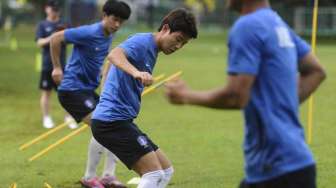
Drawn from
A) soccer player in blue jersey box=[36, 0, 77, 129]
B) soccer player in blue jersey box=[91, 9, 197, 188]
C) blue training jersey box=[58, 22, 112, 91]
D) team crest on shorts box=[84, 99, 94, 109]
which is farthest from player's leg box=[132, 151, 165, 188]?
soccer player in blue jersey box=[36, 0, 77, 129]

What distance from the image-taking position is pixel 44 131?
13.1 meters

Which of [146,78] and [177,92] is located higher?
[177,92]

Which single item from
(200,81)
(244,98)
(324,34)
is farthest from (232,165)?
(324,34)

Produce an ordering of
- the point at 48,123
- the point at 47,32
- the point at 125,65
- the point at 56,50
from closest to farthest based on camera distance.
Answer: the point at 125,65 → the point at 56,50 → the point at 48,123 → the point at 47,32

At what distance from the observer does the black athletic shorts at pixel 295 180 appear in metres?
→ 4.32

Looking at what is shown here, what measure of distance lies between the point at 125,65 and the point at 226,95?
6.65 feet

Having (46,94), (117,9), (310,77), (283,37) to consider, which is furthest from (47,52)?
(283,37)

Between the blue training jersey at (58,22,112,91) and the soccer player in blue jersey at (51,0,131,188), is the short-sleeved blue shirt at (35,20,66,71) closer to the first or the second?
the soccer player in blue jersey at (51,0,131,188)

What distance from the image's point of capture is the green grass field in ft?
29.6

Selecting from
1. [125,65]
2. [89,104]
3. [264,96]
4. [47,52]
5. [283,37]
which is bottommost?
[47,52]

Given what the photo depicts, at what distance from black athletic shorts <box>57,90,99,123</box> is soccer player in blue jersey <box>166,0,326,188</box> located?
4665mm

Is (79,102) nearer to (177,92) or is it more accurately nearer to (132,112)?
(132,112)

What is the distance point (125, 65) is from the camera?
6086mm

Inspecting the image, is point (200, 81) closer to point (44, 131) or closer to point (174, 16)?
point (44, 131)
